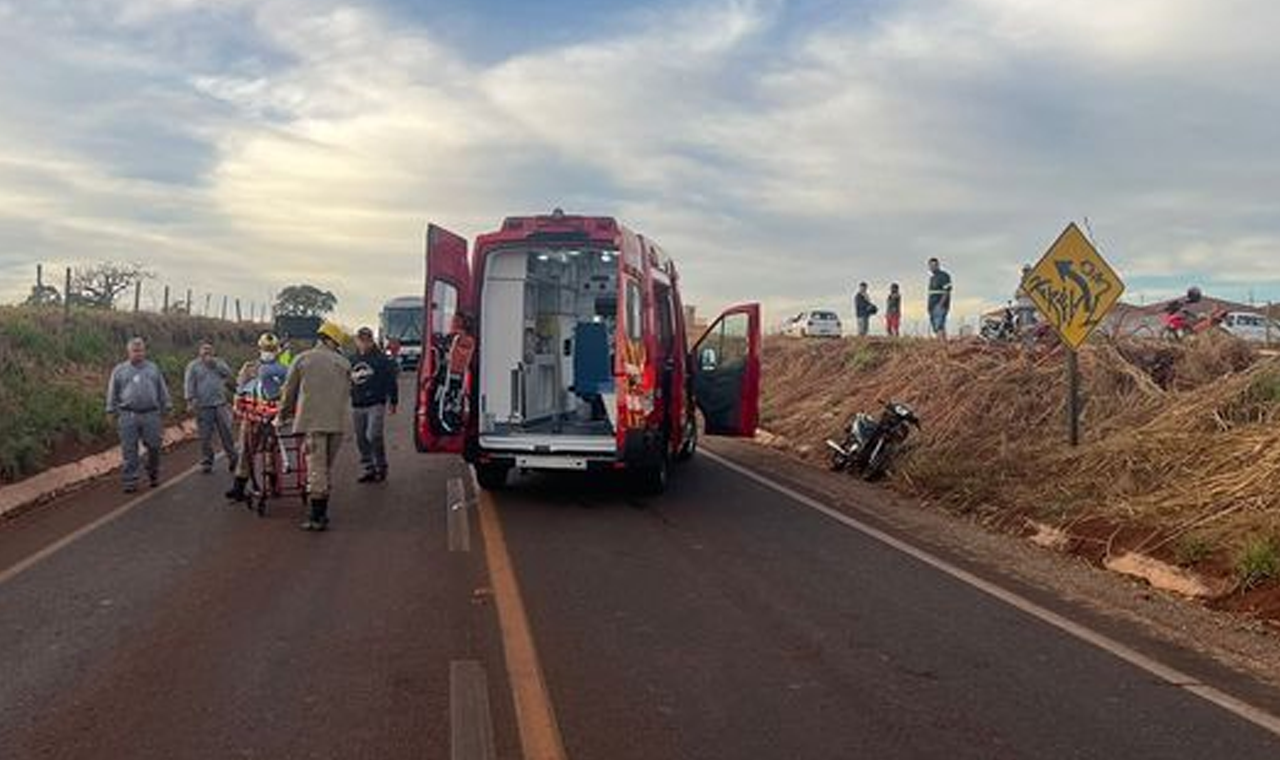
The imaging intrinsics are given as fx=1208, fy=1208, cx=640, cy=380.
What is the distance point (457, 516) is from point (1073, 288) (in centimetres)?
736

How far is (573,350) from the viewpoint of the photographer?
13.8 m

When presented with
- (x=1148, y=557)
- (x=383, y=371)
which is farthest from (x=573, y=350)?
(x=1148, y=557)

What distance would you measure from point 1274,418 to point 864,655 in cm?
726

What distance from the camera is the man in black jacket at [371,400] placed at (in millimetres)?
14000

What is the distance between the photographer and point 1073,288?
13594mm

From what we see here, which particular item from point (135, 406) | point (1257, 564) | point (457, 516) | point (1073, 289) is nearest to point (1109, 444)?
point (1073, 289)

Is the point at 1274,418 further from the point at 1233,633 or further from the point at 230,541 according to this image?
the point at 230,541

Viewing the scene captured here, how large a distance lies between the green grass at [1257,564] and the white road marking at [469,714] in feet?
18.3

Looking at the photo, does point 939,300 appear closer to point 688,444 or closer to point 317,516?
point 688,444

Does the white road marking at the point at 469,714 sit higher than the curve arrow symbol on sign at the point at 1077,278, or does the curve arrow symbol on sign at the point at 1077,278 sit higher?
the curve arrow symbol on sign at the point at 1077,278

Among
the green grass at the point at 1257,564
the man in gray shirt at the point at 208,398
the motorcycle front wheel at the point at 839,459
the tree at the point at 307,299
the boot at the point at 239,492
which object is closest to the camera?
the green grass at the point at 1257,564

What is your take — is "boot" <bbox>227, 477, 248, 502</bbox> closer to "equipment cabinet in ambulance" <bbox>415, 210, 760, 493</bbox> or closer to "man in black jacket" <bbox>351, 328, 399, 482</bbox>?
"equipment cabinet in ambulance" <bbox>415, 210, 760, 493</bbox>

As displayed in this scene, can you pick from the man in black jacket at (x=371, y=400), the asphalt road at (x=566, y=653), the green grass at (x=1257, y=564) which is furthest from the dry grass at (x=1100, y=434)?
the man in black jacket at (x=371, y=400)

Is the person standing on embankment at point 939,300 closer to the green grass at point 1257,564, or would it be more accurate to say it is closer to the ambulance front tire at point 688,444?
the ambulance front tire at point 688,444
